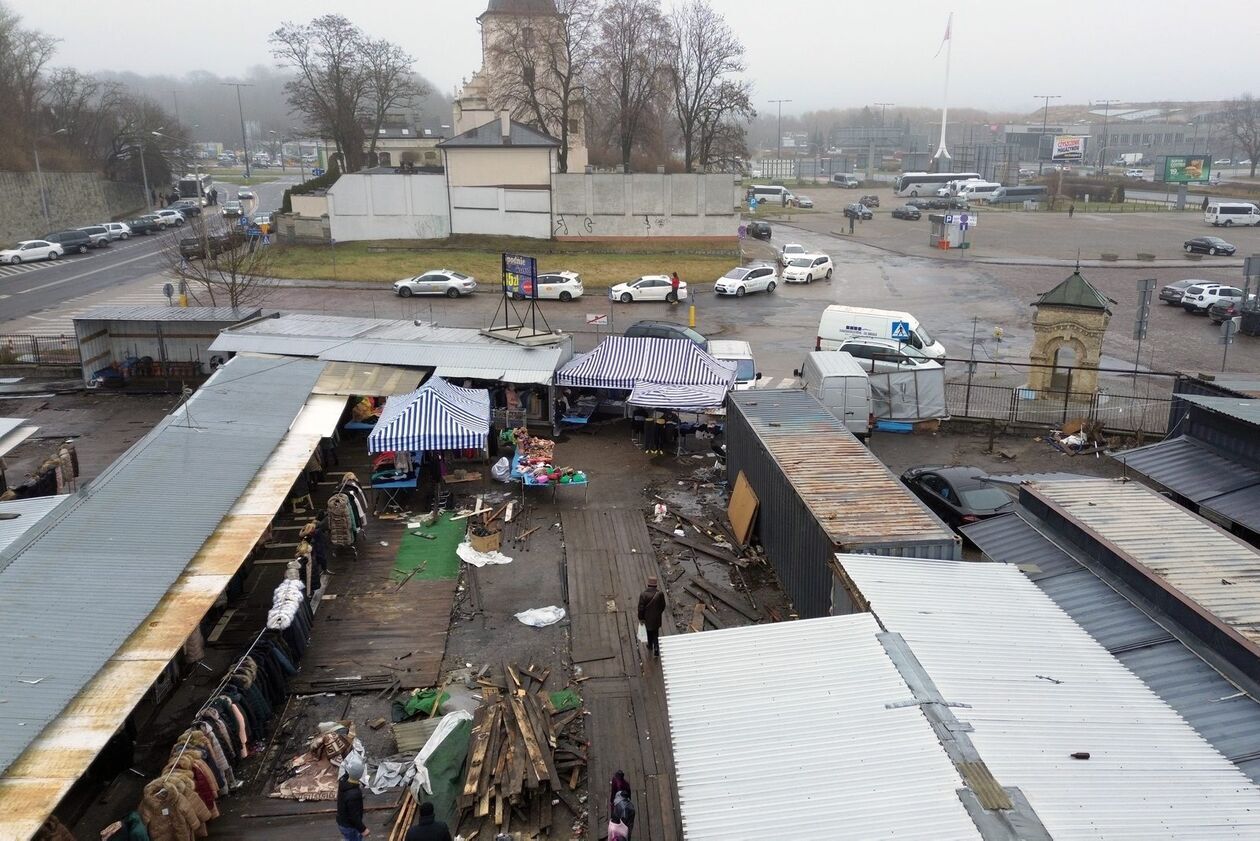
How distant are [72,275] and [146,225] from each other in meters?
20.4

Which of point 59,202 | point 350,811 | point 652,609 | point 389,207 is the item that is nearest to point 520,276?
point 652,609

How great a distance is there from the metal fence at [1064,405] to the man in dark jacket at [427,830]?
1779cm

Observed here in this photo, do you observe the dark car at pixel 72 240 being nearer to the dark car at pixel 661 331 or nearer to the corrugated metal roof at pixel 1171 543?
the dark car at pixel 661 331

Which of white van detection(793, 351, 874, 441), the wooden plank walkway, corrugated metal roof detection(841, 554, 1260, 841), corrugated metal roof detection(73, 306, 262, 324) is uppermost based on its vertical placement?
corrugated metal roof detection(73, 306, 262, 324)

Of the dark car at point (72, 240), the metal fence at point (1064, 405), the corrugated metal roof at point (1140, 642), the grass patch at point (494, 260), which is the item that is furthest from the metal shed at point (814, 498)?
the dark car at point (72, 240)

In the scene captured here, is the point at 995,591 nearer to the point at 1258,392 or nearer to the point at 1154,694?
the point at 1154,694

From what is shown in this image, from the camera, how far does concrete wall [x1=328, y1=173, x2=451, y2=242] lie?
51.2m

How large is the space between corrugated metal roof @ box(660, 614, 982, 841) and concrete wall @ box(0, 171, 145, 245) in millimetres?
62766

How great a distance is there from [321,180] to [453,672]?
187ft

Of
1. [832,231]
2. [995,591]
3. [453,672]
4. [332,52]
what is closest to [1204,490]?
[995,591]

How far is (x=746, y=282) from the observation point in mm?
39031

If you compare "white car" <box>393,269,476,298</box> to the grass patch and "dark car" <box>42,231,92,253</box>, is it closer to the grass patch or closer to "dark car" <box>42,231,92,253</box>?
the grass patch

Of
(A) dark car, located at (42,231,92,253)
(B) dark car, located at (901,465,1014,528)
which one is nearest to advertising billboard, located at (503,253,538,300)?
(B) dark car, located at (901,465,1014,528)

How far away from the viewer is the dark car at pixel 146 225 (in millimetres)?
63156
